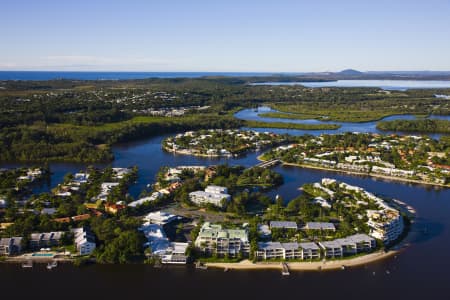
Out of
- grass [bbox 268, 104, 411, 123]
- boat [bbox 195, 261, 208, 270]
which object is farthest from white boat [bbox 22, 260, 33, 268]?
grass [bbox 268, 104, 411, 123]

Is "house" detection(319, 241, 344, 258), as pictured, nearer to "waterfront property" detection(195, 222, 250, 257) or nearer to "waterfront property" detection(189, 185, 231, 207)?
"waterfront property" detection(195, 222, 250, 257)

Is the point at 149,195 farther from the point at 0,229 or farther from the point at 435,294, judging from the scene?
the point at 435,294

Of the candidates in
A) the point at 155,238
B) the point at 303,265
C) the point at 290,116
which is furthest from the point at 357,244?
the point at 290,116

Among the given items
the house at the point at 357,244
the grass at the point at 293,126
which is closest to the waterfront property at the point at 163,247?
the house at the point at 357,244

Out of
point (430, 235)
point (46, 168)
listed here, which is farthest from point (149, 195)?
point (430, 235)

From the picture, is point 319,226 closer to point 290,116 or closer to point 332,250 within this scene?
point 332,250
